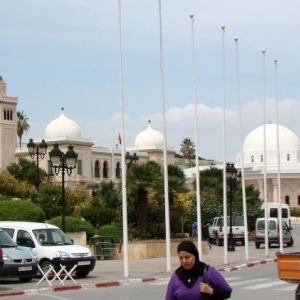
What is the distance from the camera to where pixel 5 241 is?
21.2 meters

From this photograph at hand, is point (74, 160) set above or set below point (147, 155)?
below

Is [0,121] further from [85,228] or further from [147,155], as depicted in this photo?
[85,228]

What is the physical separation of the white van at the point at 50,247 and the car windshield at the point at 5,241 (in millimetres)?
1050

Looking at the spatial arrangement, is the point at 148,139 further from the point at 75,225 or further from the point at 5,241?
the point at 5,241

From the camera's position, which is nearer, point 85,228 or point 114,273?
Answer: point 114,273

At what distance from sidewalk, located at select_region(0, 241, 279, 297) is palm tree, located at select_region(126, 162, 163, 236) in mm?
3583

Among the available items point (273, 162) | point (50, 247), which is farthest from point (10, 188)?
point (273, 162)

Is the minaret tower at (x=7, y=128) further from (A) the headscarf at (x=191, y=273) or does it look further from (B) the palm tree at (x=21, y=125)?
(A) the headscarf at (x=191, y=273)

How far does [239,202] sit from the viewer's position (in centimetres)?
5722

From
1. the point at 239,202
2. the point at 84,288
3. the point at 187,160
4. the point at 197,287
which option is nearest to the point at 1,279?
the point at 84,288

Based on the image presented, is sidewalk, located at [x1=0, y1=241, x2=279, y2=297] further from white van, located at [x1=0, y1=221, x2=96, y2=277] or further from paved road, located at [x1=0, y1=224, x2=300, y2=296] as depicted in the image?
white van, located at [x1=0, y1=221, x2=96, y2=277]

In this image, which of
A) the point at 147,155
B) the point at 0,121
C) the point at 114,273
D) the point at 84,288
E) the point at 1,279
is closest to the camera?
the point at 84,288

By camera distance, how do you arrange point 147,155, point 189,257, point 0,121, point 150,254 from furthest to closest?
point 147,155, point 0,121, point 150,254, point 189,257

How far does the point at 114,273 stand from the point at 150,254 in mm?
8712
